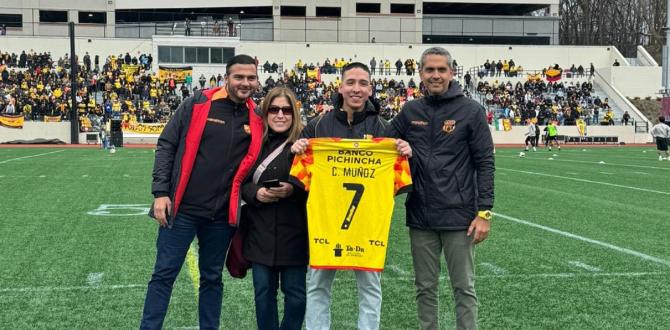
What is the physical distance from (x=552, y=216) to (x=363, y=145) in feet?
22.7

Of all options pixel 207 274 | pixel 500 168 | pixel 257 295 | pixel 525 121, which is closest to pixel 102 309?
pixel 207 274

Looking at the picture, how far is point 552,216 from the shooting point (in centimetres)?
1020

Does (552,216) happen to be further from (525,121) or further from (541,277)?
(525,121)

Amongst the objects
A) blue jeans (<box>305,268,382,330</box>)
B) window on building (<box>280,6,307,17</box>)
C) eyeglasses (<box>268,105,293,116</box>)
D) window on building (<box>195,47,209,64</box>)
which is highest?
window on building (<box>280,6,307,17</box>)

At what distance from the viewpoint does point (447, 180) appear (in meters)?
4.07

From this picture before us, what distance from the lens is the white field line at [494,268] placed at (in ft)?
21.3

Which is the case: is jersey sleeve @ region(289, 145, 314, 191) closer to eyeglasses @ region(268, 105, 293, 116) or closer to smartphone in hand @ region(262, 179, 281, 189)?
smartphone in hand @ region(262, 179, 281, 189)

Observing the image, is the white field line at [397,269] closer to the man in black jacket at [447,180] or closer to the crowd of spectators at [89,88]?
the man in black jacket at [447,180]

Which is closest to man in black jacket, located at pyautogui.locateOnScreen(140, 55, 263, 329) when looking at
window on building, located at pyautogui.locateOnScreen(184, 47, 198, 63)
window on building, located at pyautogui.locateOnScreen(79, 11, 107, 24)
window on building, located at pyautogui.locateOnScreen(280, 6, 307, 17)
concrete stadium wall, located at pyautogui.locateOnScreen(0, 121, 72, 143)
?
concrete stadium wall, located at pyautogui.locateOnScreen(0, 121, 72, 143)

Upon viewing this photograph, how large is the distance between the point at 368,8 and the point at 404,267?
48.0 meters

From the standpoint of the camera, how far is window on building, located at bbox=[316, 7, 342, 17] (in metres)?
52.6

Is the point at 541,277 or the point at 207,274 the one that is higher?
Answer: the point at 207,274

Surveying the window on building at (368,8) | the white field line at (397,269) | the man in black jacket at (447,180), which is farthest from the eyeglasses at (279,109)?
the window on building at (368,8)

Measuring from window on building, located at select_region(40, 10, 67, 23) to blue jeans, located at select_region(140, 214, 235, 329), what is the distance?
50255 mm
